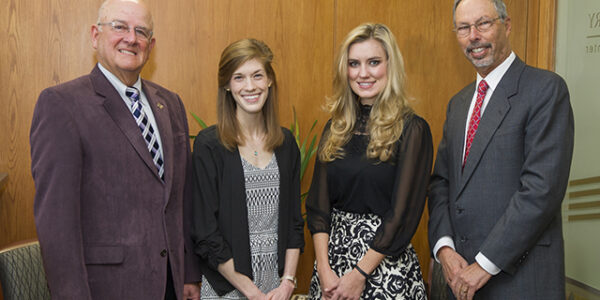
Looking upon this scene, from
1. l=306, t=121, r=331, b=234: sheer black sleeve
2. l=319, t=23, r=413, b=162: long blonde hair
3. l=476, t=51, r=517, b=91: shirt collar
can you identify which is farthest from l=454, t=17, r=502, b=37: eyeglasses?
l=306, t=121, r=331, b=234: sheer black sleeve

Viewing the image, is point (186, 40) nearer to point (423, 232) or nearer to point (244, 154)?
point (244, 154)

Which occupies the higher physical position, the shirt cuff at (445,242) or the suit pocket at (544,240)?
the suit pocket at (544,240)

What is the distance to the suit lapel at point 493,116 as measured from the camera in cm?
191

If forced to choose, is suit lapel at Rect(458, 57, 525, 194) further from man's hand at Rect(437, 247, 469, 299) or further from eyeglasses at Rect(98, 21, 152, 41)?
eyeglasses at Rect(98, 21, 152, 41)

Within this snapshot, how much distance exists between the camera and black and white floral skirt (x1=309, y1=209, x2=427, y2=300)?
6.71 feet

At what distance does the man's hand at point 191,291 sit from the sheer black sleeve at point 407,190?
83 centimetres

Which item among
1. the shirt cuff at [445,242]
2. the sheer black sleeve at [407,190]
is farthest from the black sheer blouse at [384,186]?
the shirt cuff at [445,242]

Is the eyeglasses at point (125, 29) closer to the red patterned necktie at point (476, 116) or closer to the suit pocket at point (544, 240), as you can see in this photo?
the red patterned necktie at point (476, 116)

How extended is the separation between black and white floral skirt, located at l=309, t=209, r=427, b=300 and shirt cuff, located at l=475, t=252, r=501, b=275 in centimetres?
34

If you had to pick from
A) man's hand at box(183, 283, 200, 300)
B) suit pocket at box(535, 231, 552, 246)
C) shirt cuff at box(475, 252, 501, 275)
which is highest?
suit pocket at box(535, 231, 552, 246)

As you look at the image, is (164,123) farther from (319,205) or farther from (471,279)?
(471,279)

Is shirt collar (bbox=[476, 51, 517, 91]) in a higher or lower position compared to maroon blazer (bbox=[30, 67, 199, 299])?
higher

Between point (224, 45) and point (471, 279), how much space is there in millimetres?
2392

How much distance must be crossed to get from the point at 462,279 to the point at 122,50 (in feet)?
5.41
